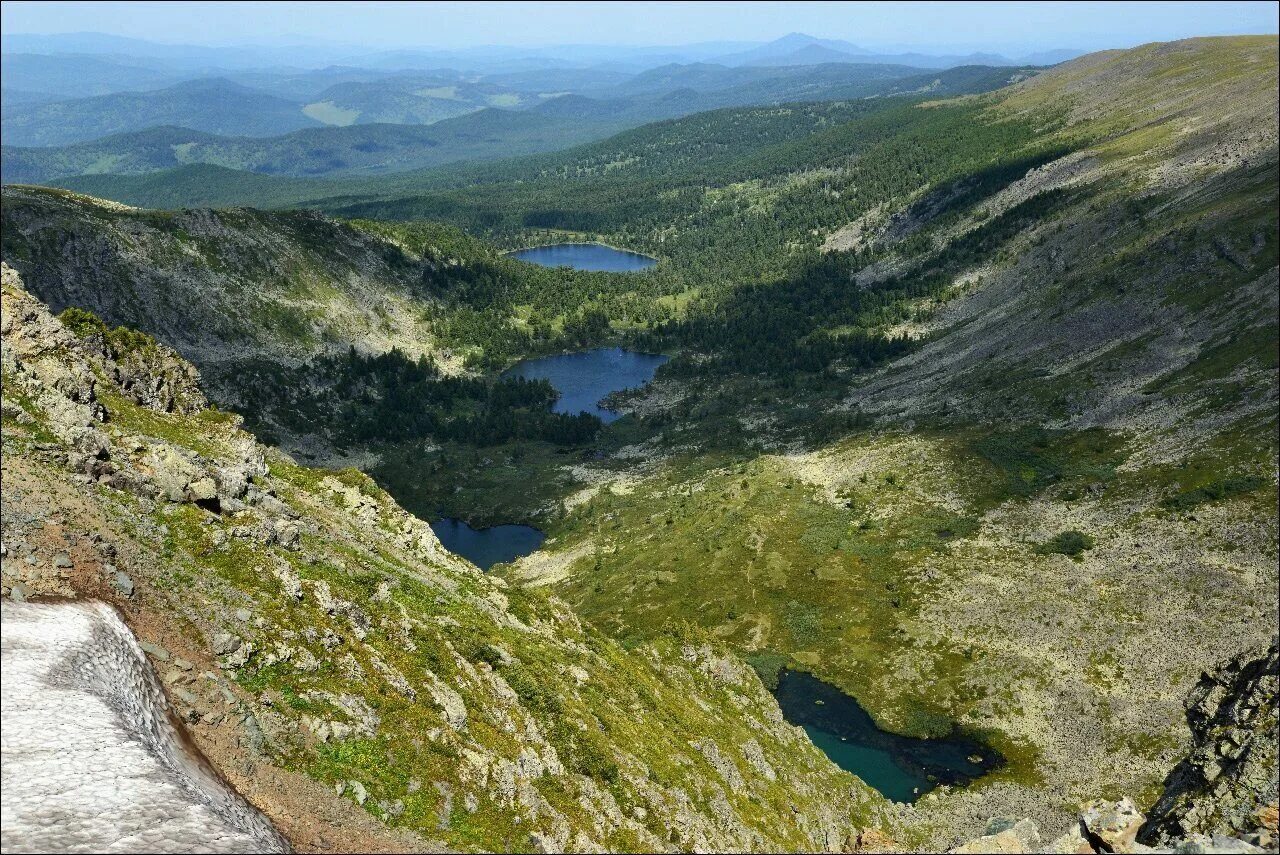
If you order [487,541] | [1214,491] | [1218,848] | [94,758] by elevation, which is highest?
[94,758]

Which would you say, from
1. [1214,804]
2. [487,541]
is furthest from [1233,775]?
[487,541]

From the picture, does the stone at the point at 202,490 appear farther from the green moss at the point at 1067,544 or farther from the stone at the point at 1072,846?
the green moss at the point at 1067,544

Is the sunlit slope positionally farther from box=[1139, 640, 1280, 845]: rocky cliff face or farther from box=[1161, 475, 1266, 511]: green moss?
box=[1139, 640, 1280, 845]: rocky cliff face

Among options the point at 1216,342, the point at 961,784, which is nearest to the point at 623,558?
the point at 961,784

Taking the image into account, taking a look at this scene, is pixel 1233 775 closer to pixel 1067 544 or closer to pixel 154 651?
pixel 154 651

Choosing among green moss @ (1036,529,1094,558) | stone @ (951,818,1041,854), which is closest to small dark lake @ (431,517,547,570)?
green moss @ (1036,529,1094,558)

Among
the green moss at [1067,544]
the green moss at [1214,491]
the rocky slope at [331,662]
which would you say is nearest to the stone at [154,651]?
the rocky slope at [331,662]
